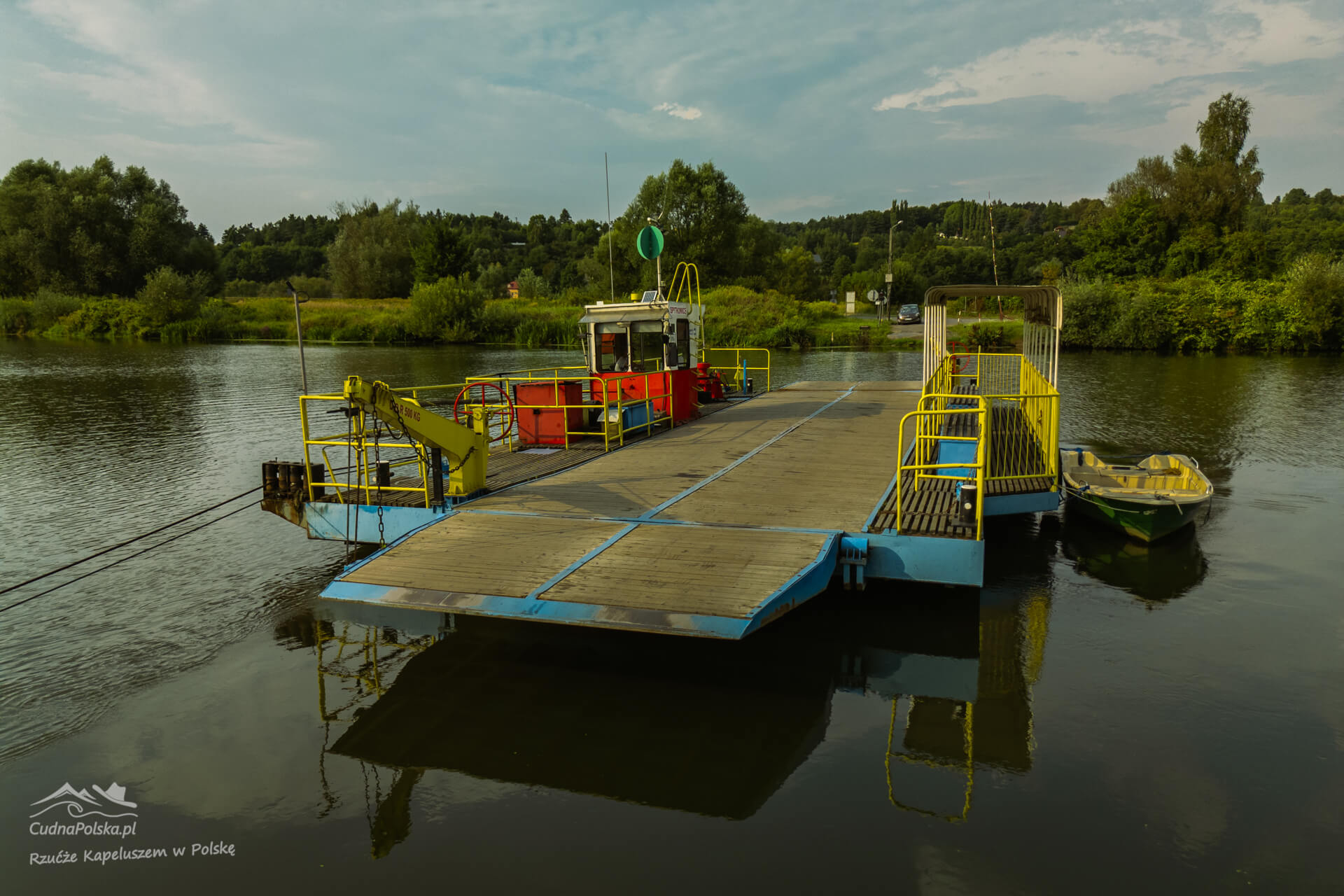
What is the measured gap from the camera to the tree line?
5859cm

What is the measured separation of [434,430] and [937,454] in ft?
20.7

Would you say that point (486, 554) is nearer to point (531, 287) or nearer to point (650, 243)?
point (650, 243)

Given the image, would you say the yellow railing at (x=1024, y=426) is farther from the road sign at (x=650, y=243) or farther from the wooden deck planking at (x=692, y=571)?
the road sign at (x=650, y=243)

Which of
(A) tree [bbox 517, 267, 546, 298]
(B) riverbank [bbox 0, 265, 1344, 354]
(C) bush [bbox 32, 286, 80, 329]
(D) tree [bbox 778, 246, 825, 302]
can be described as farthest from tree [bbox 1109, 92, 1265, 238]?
(C) bush [bbox 32, 286, 80, 329]

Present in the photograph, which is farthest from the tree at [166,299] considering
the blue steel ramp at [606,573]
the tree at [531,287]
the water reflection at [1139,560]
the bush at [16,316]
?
the water reflection at [1139,560]

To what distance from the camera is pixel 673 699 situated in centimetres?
684

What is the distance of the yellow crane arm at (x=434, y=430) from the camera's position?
7.52m

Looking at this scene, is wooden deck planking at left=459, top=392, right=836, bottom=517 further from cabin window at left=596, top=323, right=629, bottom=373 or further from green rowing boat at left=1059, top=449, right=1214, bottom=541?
green rowing boat at left=1059, top=449, right=1214, bottom=541

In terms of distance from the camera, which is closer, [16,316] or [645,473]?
[645,473]

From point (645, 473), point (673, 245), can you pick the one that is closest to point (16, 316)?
point (673, 245)

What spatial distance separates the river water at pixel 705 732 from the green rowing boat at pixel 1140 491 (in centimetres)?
43

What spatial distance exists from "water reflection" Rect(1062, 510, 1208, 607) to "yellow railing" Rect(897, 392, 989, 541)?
2324mm

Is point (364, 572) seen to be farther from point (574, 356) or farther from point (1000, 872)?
point (574, 356)

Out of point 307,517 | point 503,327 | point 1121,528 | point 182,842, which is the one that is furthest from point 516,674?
point 503,327
